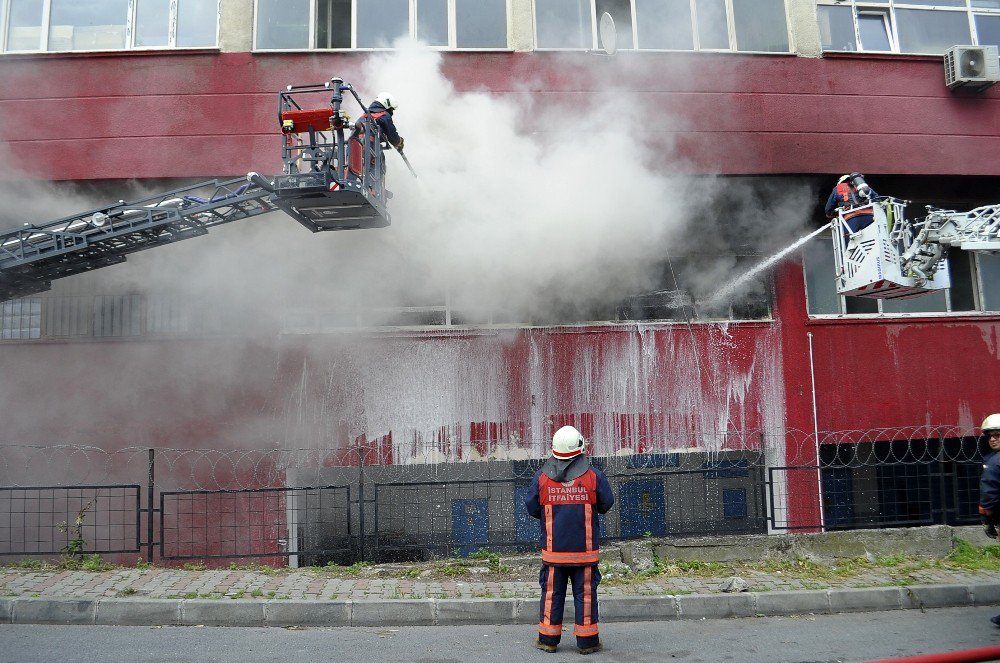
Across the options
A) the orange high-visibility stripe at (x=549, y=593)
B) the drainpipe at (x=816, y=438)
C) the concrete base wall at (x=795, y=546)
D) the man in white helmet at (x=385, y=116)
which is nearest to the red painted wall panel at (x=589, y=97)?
the man in white helmet at (x=385, y=116)

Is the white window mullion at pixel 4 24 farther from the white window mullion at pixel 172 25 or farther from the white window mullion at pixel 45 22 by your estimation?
the white window mullion at pixel 172 25

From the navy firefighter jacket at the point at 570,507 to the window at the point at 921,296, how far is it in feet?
20.7

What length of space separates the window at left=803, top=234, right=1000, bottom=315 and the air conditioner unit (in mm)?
2461

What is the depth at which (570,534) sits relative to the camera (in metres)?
5.50

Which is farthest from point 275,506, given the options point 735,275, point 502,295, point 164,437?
point 735,275

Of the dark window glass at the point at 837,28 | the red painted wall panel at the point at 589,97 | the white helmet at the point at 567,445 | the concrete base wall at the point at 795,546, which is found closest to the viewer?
the white helmet at the point at 567,445

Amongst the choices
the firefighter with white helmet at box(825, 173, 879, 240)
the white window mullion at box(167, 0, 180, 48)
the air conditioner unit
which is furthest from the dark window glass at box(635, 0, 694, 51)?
the white window mullion at box(167, 0, 180, 48)

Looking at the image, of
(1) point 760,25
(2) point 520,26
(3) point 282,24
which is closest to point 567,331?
(2) point 520,26

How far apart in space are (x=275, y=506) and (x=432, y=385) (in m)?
2.48

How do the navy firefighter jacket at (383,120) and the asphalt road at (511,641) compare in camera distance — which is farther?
the navy firefighter jacket at (383,120)

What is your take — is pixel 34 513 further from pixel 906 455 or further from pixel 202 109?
pixel 906 455

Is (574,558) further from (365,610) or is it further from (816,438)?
(816,438)

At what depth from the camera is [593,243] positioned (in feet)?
31.8

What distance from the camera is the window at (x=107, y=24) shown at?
966 centimetres
